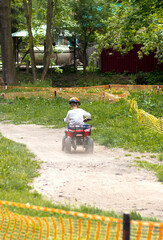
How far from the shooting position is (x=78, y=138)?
10.5 m

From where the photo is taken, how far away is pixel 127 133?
12.6m

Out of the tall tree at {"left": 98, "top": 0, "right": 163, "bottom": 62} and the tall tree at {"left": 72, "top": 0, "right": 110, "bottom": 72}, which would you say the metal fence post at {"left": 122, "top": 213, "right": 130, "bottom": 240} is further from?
the tall tree at {"left": 72, "top": 0, "right": 110, "bottom": 72}

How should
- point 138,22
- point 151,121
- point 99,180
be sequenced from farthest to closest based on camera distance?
point 138,22 < point 151,121 < point 99,180

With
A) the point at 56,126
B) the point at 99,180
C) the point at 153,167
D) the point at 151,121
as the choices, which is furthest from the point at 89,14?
the point at 99,180

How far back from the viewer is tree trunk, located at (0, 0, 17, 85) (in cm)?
2643

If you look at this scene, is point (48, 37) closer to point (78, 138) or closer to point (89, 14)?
point (89, 14)

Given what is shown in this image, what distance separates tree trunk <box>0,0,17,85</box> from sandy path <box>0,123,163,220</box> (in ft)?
52.2

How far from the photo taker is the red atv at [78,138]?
10.3 metres

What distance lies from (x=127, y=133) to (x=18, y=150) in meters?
3.98

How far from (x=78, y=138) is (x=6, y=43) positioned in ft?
58.8

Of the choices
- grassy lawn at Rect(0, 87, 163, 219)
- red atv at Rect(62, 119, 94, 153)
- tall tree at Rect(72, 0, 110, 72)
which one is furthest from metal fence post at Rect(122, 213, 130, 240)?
tall tree at Rect(72, 0, 110, 72)

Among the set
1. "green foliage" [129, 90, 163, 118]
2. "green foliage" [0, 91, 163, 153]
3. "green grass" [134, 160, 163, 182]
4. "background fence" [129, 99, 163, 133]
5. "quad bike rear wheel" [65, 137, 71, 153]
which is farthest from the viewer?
"green foliage" [129, 90, 163, 118]

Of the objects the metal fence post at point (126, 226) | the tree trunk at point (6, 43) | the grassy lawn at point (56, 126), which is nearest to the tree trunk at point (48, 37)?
the tree trunk at point (6, 43)

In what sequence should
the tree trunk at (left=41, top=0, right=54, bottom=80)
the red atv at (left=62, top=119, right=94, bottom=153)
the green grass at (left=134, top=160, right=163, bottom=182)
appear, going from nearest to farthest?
the green grass at (left=134, top=160, right=163, bottom=182) → the red atv at (left=62, top=119, right=94, bottom=153) → the tree trunk at (left=41, top=0, right=54, bottom=80)
